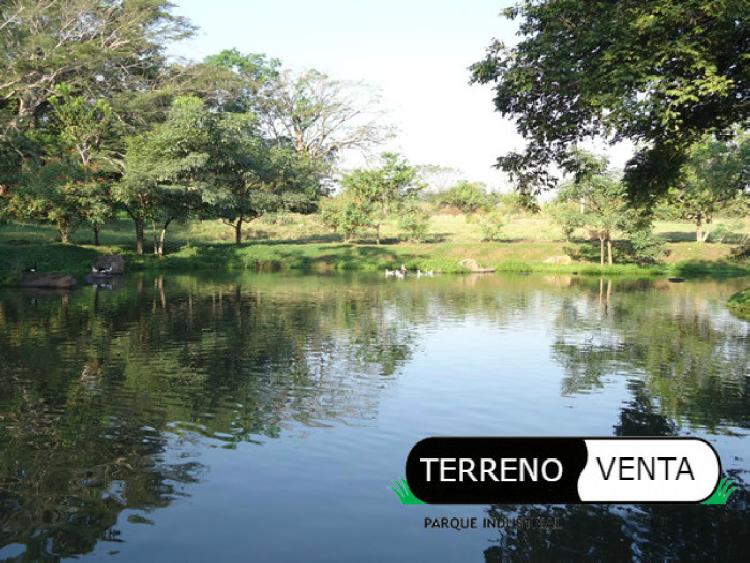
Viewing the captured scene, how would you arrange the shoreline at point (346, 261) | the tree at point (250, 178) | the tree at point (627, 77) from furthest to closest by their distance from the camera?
1. the tree at point (250, 178)
2. the shoreline at point (346, 261)
3. the tree at point (627, 77)

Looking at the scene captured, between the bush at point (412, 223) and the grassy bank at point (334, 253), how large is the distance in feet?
5.21

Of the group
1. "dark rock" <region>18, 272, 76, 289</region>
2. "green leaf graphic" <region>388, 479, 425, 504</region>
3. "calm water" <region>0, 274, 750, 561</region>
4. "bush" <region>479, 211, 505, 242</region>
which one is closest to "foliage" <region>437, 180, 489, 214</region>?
"bush" <region>479, 211, 505, 242</region>

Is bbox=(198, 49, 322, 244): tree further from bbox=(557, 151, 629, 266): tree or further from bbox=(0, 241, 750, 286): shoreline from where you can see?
bbox=(557, 151, 629, 266): tree

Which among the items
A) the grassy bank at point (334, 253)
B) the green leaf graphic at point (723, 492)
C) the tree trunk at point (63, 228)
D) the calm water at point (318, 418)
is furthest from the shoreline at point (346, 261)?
the green leaf graphic at point (723, 492)

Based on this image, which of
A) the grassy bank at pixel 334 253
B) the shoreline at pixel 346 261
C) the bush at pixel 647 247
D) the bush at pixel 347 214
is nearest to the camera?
the grassy bank at pixel 334 253

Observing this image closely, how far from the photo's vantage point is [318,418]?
15.2m

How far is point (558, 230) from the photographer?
3381 inches

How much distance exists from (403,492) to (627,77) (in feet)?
34.7

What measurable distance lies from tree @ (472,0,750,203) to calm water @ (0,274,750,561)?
666 cm

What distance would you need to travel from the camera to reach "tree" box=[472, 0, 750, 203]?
1582 cm

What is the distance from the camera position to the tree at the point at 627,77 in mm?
15820

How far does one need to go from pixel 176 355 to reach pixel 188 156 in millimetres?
41548

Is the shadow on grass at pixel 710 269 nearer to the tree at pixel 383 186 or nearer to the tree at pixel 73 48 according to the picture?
the tree at pixel 383 186

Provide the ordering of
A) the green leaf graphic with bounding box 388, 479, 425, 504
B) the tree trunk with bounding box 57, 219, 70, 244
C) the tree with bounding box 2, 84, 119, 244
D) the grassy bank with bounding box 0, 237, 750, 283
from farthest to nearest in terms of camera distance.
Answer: the grassy bank with bounding box 0, 237, 750, 283 → the tree trunk with bounding box 57, 219, 70, 244 → the tree with bounding box 2, 84, 119, 244 → the green leaf graphic with bounding box 388, 479, 425, 504
